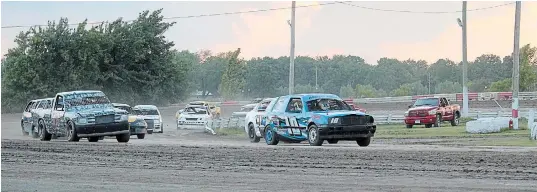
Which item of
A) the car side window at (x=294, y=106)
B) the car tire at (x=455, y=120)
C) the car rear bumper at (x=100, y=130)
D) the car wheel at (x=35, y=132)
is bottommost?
the car wheel at (x=35, y=132)

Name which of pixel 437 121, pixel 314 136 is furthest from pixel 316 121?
pixel 437 121

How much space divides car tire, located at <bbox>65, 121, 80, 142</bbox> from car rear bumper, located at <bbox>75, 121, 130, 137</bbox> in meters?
0.15

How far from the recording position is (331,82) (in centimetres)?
9669

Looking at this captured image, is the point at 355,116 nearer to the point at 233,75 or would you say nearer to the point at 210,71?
the point at 233,75

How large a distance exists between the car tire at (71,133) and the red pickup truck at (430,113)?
59.1ft

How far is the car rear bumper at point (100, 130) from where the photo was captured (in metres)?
28.3

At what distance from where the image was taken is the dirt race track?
1364 cm

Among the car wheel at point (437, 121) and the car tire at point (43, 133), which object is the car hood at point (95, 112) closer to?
the car tire at point (43, 133)

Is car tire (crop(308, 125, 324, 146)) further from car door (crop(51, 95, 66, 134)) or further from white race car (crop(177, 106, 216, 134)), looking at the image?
white race car (crop(177, 106, 216, 134))

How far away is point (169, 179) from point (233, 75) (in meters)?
66.7

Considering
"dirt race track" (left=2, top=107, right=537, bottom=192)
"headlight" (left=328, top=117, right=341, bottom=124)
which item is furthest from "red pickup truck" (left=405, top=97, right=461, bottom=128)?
"dirt race track" (left=2, top=107, right=537, bottom=192)

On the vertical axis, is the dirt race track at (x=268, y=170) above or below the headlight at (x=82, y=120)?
below

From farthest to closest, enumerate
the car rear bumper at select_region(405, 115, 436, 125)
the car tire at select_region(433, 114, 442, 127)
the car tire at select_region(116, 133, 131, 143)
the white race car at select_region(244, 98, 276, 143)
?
the car tire at select_region(433, 114, 442, 127)
the car rear bumper at select_region(405, 115, 436, 125)
the car tire at select_region(116, 133, 131, 143)
the white race car at select_region(244, 98, 276, 143)

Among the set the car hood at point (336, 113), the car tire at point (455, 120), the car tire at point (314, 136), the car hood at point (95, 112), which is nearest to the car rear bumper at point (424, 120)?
the car tire at point (455, 120)
